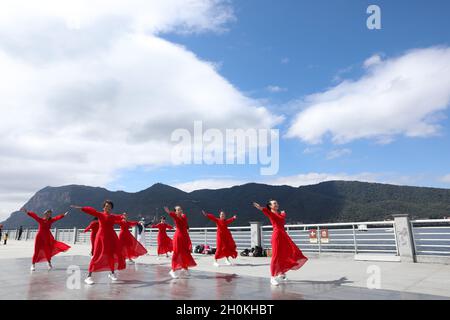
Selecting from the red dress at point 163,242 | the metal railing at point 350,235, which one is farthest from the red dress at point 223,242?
the red dress at point 163,242

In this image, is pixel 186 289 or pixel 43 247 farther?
pixel 43 247

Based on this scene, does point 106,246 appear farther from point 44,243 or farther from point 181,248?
point 44,243

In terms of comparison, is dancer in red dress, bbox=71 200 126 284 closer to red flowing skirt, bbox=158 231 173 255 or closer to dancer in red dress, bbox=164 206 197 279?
dancer in red dress, bbox=164 206 197 279

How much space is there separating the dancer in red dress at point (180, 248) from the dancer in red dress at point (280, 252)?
2702 mm

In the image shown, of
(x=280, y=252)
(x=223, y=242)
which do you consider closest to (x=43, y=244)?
(x=223, y=242)

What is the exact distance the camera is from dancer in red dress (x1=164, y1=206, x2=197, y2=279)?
30.0 ft

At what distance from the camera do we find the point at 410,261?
11195mm

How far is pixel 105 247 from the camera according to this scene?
8078 mm

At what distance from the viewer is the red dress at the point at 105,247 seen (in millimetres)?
7879

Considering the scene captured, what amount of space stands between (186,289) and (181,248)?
2.62m

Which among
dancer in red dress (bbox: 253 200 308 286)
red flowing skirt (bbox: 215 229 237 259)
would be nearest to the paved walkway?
dancer in red dress (bbox: 253 200 308 286)
